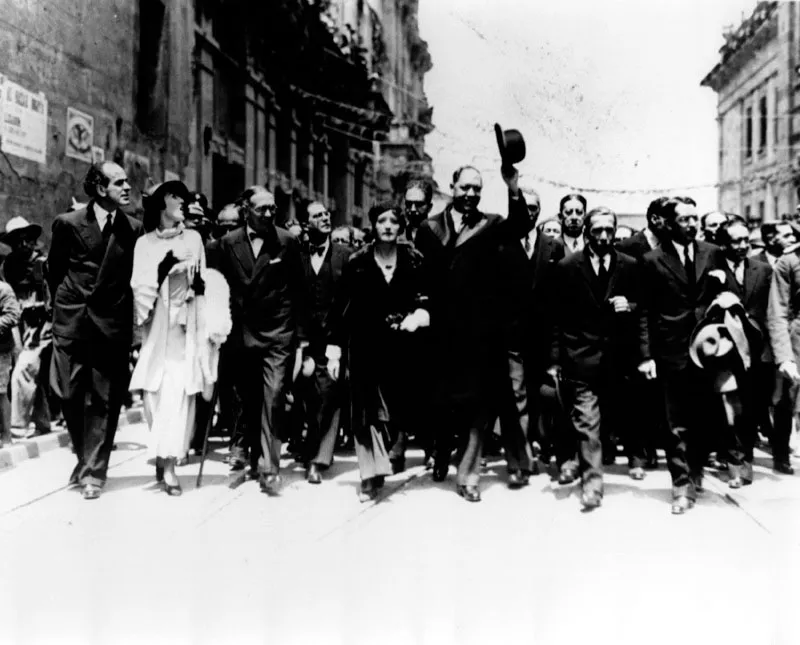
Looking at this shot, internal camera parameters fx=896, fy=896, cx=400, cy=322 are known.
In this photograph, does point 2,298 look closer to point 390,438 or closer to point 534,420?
point 390,438

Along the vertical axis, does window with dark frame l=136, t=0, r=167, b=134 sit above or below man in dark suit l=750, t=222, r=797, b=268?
above

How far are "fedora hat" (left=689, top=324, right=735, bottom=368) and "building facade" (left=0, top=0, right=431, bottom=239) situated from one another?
906 cm

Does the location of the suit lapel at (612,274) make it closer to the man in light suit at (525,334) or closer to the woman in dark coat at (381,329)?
the man in light suit at (525,334)

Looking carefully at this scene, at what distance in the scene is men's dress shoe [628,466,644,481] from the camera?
7355 mm

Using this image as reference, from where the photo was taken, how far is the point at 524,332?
768 centimetres

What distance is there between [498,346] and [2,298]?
4445 mm

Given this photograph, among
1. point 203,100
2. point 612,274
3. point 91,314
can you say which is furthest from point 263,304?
point 203,100

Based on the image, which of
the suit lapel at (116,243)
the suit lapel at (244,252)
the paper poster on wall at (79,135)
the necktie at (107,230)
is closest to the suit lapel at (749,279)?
the suit lapel at (244,252)

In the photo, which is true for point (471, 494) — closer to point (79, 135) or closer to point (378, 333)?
point (378, 333)

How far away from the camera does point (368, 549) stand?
521cm

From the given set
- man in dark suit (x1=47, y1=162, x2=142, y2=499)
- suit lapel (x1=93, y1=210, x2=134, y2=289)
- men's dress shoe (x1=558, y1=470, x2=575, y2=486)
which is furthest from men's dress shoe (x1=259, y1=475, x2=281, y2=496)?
men's dress shoe (x1=558, y1=470, x2=575, y2=486)

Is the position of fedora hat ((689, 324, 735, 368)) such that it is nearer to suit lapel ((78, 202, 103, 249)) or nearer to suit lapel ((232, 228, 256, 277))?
suit lapel ((232, 228, 256, 277))

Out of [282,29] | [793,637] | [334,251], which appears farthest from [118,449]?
[282,29]

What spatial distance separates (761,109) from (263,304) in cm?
2782
